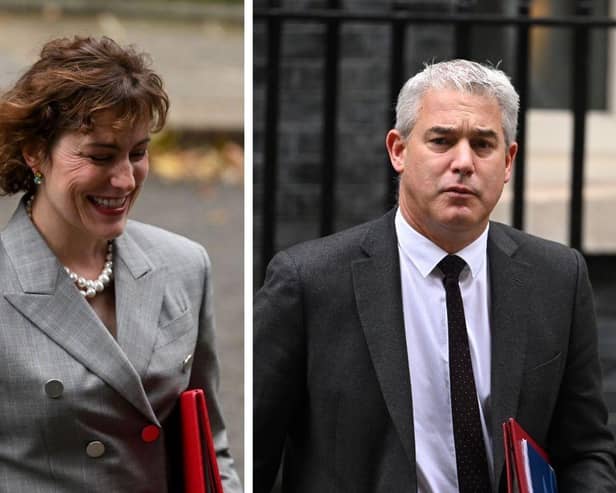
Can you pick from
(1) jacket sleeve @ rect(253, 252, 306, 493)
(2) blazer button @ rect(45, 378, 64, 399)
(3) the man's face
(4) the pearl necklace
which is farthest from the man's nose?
(2) blazer button @ rect(45, 378, 64, 399)

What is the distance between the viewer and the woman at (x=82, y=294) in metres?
2.62

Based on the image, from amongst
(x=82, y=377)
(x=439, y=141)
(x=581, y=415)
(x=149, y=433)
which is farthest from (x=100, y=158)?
(x=581, y=415)

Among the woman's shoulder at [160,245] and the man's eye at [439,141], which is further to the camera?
the woman's shoulder at [160,245]

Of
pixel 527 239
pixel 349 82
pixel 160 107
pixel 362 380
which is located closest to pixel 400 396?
pixel 362 380

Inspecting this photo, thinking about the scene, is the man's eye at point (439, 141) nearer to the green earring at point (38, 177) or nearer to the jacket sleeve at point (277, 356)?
the jacket sleeve at point (277, 356)

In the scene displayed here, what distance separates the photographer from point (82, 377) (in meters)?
2.69

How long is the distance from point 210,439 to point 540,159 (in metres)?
4.34

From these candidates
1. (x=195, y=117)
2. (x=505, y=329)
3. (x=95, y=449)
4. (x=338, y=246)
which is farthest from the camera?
(x=195, y=117)

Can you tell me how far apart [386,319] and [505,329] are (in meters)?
0.24

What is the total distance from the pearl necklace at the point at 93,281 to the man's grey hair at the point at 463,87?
2.09 feet

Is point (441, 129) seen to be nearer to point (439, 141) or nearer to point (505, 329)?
point (439, 141)

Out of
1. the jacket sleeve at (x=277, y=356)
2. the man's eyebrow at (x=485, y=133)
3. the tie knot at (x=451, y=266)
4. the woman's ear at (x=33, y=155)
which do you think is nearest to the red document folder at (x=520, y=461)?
the tie knot at (x=451, y=266)

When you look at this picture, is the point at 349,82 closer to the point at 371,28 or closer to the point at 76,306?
the point at 371,28

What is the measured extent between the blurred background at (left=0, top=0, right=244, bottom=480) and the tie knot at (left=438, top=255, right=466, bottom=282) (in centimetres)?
298
